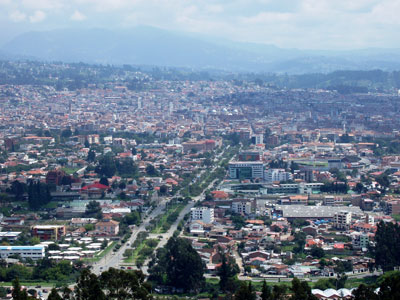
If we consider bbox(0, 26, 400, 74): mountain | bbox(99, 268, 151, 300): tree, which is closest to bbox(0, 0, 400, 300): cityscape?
bbox(99, 268, 151, 300): tree

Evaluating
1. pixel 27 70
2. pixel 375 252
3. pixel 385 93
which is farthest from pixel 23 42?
pixel 375 252

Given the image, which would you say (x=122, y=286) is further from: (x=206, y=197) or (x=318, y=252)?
(x=206, y=197)

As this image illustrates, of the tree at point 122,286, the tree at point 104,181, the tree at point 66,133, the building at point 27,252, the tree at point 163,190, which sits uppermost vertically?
the tree at point 122,286

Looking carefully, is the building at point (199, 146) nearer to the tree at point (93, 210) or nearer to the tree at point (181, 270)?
the tree at point (93, 210)

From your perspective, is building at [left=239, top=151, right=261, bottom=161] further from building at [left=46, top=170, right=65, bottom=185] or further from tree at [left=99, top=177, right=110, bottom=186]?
building at [left=46, top=170, right=65, bottom=185]

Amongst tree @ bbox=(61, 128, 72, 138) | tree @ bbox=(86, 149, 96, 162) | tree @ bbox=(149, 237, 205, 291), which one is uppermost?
tree @ bbox=(149, 237, 205, 291)

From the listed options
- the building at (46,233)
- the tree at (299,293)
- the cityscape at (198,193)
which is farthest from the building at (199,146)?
the tree at (299,293)
